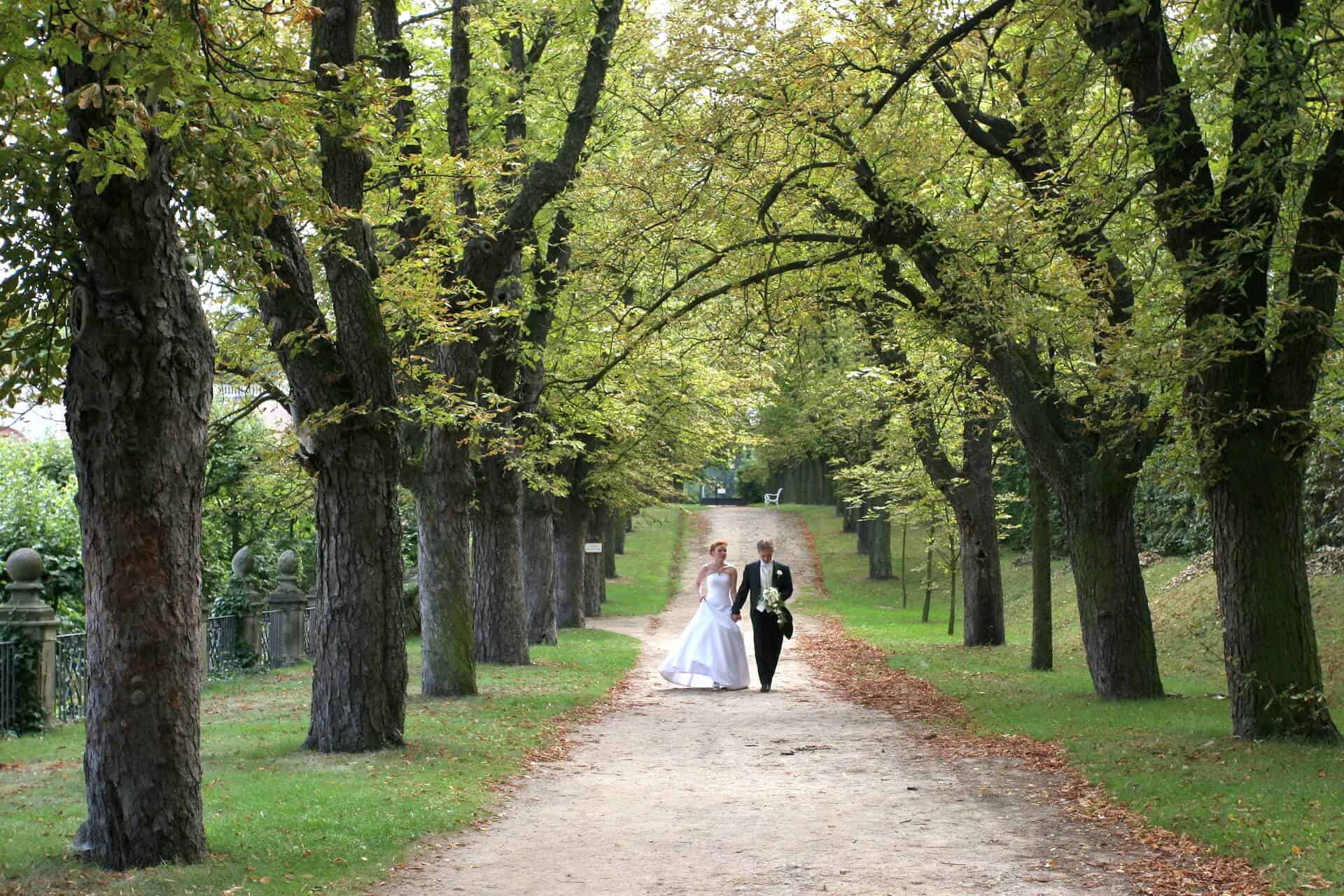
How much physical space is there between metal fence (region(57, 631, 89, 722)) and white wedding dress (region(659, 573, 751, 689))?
8130 mm

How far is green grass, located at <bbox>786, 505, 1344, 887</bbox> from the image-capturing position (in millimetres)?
8125

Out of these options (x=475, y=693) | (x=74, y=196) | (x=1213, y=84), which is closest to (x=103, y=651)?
(x=74, y=196)

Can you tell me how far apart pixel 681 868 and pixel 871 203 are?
10.9 metres

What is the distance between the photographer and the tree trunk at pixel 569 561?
3369 cm

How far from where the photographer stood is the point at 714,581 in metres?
19.0

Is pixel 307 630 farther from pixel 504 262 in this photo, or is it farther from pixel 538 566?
pixel 504 262

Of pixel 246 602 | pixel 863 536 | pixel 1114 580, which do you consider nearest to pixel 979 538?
pixel 1114 580

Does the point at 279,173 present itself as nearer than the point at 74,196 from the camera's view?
No

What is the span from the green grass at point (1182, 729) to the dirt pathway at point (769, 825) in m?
0.81

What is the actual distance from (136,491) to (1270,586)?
8.84 metres

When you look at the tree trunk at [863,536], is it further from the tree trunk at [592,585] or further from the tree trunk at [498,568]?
the tree trunk at [498,568]

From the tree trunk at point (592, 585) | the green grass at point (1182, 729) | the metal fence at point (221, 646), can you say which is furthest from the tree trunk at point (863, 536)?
the metal fence at point (221, 646)

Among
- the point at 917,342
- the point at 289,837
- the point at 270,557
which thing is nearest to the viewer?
the point at 289,837

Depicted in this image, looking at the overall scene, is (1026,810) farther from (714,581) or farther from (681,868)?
(714,581)
